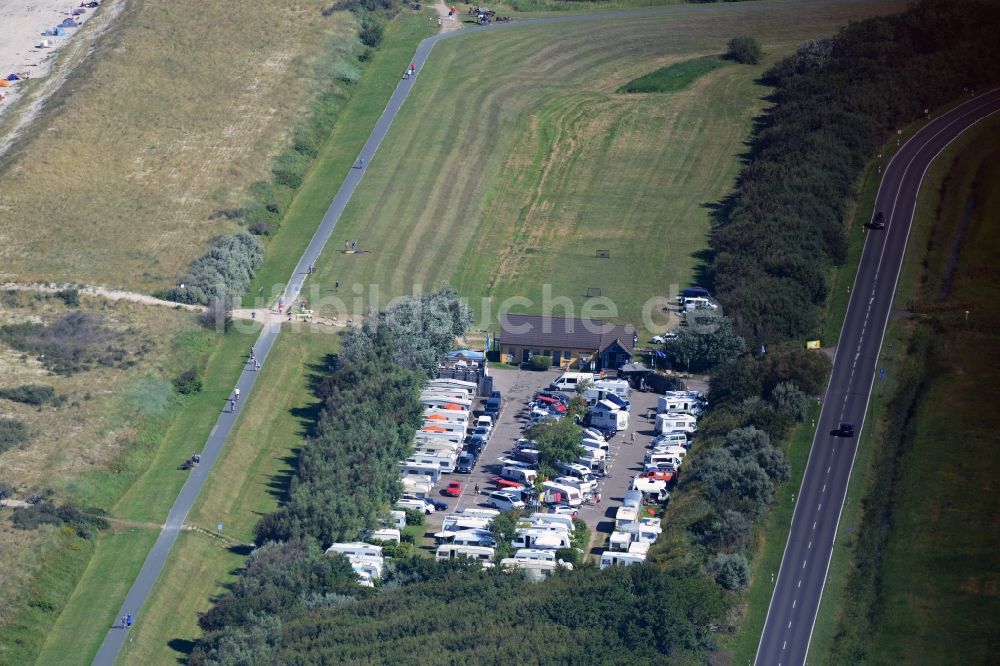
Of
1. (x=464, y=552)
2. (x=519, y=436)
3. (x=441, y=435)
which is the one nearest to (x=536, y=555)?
(x=464, y=552)

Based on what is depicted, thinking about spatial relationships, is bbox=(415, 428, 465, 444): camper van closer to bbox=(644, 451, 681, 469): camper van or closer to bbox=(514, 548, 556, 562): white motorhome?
bbox=(644, 451, 681, 469): camper van

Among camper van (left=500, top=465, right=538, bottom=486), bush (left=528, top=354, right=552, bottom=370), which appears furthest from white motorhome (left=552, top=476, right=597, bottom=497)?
bush (left=528, top=354, right=552, bottom=370)

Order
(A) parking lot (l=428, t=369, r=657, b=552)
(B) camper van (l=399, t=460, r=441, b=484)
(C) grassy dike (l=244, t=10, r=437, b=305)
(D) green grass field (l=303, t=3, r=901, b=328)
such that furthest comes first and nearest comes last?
1. (C) grassy dike (l=244, t=10, r=437, b=305)
2. (D) green grass field (l=303, t=3, r=901, b=328)
3. (B) camper van (l=399, t=460, r=441, b=484)
4. (A) parking lot (l=428, t=369, r=657, b=552)

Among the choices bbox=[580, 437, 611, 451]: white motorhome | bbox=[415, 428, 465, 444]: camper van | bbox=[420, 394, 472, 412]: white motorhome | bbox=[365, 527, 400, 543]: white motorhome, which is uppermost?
bbox=[580, 437, 611, 451]: white motorhome

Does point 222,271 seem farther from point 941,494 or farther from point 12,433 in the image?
point 941,494

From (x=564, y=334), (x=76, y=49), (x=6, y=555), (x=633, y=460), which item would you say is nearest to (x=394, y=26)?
(x=76, y=49)

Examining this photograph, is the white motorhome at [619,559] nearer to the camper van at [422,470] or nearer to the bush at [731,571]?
the bush at [731,571]

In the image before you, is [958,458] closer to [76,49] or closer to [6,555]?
[6,555]
